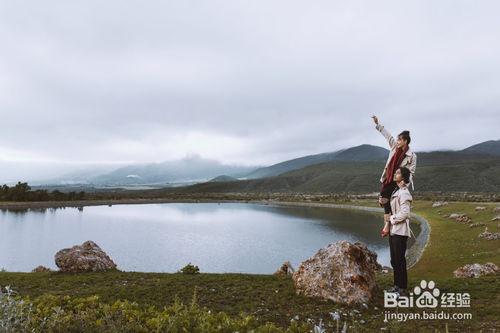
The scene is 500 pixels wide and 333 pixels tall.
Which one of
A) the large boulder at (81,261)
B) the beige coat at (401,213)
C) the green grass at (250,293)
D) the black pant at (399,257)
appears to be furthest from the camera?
the large boulder at (81,261)

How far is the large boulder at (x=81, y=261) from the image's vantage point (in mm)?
16953

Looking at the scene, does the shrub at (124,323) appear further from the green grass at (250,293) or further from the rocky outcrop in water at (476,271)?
the rocky outcrop in water at (476,271)

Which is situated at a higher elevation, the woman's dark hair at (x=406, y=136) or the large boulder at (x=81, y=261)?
the woman's dark hair at (x=406, y=136)

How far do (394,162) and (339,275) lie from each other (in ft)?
12.9

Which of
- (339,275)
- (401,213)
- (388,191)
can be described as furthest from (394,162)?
(339,275)

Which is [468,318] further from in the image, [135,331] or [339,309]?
[135,331]

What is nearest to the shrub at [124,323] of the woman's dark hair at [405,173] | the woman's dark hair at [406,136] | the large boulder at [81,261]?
the woman's dark hair at [405,173]

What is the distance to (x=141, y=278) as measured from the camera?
15.5m

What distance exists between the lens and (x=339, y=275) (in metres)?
11.5

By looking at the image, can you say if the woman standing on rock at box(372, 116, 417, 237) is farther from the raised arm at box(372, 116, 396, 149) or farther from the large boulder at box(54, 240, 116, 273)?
the large boulder at box(54, 240, 116, 273)

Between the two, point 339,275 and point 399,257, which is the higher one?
point 399,257

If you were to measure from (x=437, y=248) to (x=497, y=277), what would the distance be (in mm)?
18358

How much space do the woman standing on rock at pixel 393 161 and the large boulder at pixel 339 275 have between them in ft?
3.94

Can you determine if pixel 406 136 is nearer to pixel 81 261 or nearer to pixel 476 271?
pixel 476 271
